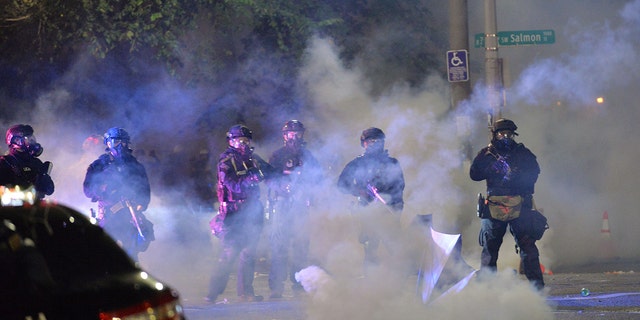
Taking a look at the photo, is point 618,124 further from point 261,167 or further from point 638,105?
point 261,167

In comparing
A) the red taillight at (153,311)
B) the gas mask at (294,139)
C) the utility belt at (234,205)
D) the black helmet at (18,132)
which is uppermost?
the gas mask at (294,139)

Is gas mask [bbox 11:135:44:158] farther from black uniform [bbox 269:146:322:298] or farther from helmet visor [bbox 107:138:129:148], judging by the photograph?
black uniform [bbox 269:146:322:298]

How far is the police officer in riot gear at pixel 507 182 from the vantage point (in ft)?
30.9

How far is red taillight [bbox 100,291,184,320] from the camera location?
13.4 feet

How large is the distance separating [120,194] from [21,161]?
3.46ft

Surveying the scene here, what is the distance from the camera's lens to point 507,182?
31.1 ft

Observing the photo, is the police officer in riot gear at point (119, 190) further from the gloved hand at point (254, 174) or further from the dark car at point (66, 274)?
the dark car at point (66, 274)

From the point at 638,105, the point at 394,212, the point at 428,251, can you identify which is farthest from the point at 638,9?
the point at 428,251

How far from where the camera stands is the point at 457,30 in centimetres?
1329

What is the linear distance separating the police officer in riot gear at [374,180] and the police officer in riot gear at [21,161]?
324 centimetres

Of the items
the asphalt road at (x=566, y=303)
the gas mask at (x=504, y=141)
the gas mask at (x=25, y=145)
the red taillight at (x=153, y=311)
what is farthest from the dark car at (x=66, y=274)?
the gas mask at (x=504, y=141)

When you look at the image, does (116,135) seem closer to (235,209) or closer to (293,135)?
(235,209)

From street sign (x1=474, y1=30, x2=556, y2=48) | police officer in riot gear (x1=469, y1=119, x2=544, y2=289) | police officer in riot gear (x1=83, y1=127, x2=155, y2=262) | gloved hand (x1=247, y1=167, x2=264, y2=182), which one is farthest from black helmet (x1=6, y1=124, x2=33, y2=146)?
street sign (x1=474, y1=30, x2=556, y2=48)

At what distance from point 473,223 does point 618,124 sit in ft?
26.9
